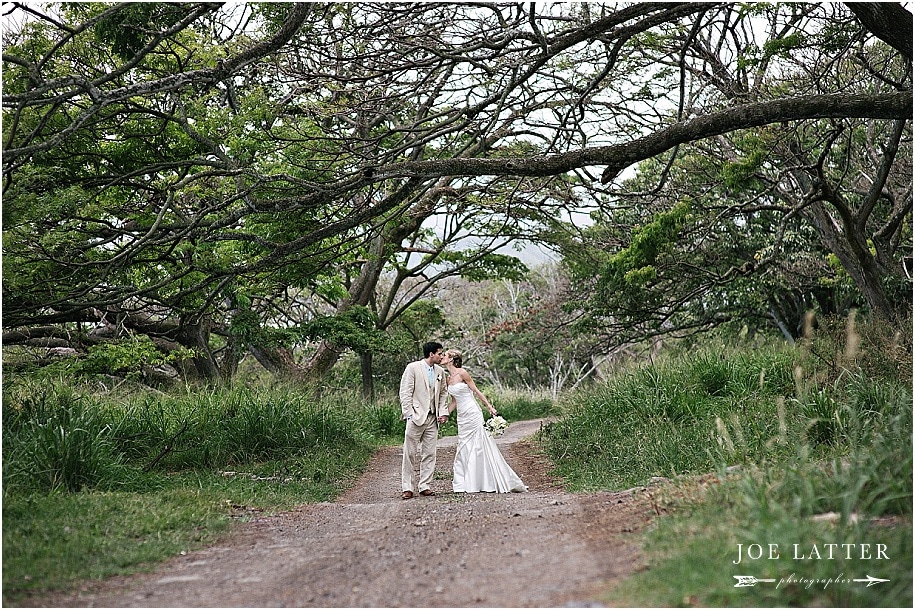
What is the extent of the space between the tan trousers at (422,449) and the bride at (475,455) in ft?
1.30

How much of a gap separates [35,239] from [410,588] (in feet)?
22.9

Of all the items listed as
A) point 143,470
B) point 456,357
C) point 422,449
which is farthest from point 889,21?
point 143,470

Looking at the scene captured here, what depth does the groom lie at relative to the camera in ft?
33.4

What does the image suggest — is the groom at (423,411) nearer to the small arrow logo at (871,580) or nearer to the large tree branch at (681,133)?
the large tree branch at (681,133)

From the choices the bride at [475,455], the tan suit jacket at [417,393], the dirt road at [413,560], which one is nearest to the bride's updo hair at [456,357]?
the bride at [475,455]

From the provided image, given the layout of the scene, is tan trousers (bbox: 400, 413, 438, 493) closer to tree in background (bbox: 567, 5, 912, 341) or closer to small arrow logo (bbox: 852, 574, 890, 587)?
tree in background (bbox: 567, 5, 912, 341)

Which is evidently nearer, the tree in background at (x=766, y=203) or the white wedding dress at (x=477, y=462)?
the white wedding dress at (x=477, y=462)

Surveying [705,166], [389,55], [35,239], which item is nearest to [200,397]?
[35,239]

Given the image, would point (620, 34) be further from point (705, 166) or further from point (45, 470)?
point (705, 166)

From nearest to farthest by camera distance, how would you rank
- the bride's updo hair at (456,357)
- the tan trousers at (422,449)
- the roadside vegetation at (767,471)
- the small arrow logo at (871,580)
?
1. the small arrow logo at (871,580)
2. the roadside vegetation at (767,471)
3. the tan trousers at (422,449)
4. the bride's updo hair at (456,357)

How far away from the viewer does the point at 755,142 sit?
11.8 m

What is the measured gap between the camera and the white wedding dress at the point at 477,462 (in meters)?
10.2

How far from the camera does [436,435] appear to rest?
10.4 metres

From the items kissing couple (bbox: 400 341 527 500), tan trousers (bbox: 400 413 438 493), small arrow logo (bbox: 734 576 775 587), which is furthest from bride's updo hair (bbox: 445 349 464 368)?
small arrow logo (bbox: 734 576 775 587)
